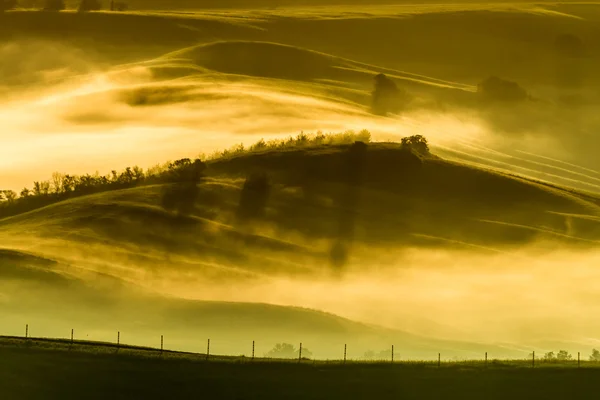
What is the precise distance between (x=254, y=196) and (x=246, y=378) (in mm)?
96486

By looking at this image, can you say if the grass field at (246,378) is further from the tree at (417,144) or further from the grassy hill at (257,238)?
the tree at (417,144)

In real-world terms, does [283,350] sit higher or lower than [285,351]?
higher

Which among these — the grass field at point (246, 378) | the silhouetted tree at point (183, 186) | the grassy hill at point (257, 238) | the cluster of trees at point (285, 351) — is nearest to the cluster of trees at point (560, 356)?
the grass field at point (246, 378)

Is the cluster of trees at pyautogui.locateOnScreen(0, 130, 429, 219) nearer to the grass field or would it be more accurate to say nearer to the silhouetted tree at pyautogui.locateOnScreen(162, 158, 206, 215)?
the silhouetted tree at pyautogui.locateOnScreen(162, 158, 206, 215)

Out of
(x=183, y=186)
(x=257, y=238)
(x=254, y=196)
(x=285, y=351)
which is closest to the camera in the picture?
(x=285, y=351)

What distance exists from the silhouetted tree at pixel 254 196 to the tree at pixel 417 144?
21.6m

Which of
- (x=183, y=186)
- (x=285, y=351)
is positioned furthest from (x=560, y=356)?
(x=183, y=186)

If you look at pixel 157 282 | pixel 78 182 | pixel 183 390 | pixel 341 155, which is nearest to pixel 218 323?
pixel 157 282

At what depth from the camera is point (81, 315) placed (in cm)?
13562

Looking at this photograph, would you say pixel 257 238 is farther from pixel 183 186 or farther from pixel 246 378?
pixel 246 378

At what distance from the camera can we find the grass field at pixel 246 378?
78250 millimetres

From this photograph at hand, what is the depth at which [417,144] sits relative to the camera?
195 meters

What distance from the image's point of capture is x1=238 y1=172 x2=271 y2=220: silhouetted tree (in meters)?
172

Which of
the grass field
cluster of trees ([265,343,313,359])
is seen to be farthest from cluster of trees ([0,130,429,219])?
the grass field
